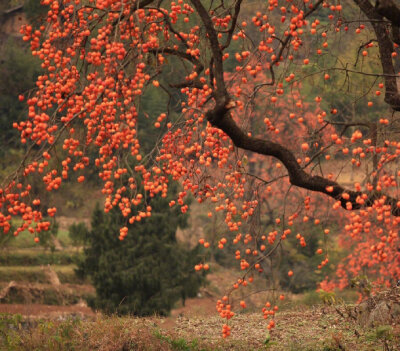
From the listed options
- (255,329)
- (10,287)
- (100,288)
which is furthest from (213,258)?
(255,329)

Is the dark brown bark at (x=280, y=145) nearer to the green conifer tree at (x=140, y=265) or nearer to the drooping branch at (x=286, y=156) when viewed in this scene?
the drooping branch at (x=286, y=156)

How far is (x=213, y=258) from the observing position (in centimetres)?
2325

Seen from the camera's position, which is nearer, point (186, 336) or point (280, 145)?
point (280, 145)

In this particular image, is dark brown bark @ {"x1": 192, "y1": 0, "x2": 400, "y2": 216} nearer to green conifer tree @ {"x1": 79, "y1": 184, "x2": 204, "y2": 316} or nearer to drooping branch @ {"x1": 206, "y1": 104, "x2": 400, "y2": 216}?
drooping branch @ {"x1": 206, "y1": 104, "x2": 400, "y2": 216}

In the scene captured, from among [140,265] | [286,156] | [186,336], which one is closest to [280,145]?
[286,156]

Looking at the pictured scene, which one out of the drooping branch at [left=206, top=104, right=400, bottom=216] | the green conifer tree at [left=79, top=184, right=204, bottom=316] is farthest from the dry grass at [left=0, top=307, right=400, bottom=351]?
the green conifer tree at [left=79, top=184, right=204, bottom=316]

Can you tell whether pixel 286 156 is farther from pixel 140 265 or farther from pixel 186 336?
pixel 140 265

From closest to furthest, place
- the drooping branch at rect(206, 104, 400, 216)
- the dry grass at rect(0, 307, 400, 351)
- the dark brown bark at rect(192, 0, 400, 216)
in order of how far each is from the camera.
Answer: the dark brown bark at rect(192, 0, 400, 216) < the drooping branch at rect(206, 104, 400, 216) < the dry grass at rect(0, 307, 400, 351)

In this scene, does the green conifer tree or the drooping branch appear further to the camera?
the green conifer tree

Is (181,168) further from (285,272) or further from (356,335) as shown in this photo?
(285,272)

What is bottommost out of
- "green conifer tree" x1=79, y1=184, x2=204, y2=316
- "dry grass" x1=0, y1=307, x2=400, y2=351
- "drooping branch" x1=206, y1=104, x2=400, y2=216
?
"dry grass" x1=0, y1=307, x2=400, y2=351

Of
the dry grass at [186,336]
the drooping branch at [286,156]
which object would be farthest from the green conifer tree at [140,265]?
the drooping branch at [286,156]

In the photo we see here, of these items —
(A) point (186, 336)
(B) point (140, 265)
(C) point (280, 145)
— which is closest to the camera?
(C) point (280, 145)

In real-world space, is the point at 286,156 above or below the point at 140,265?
below
